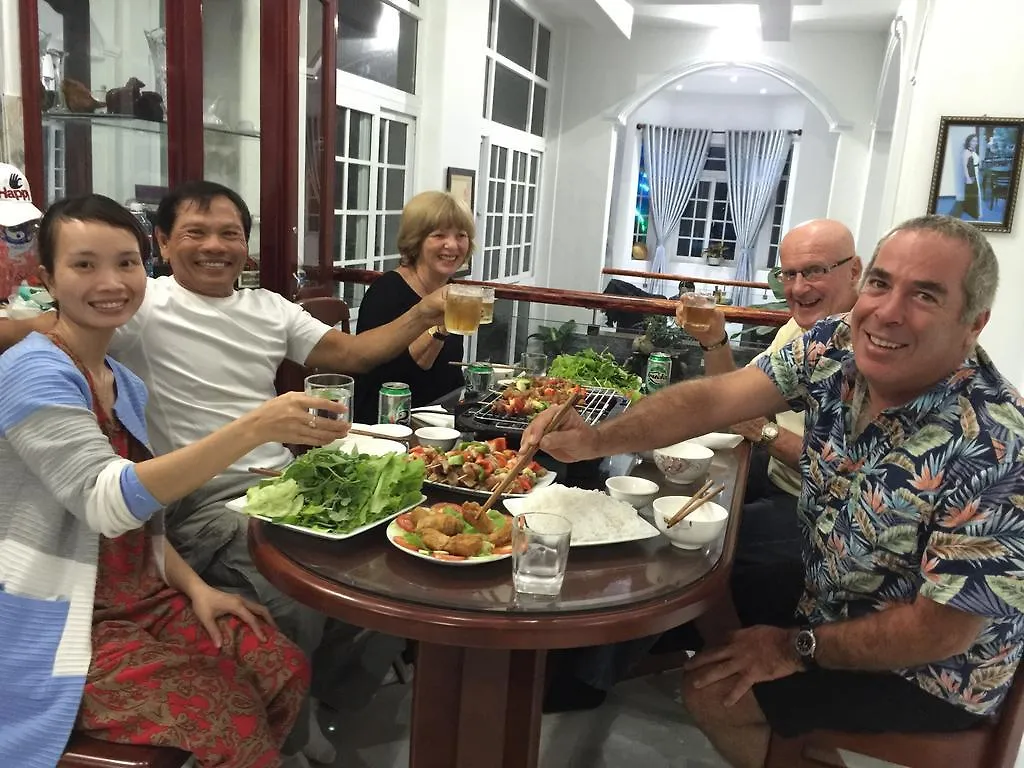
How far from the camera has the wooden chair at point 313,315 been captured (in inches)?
102

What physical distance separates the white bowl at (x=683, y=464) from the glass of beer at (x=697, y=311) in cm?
81

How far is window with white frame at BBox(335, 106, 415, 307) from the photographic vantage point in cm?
480

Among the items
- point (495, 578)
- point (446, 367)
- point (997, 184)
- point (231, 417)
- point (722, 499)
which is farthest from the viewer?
point (997, 184)

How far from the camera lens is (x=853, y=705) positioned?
144cm

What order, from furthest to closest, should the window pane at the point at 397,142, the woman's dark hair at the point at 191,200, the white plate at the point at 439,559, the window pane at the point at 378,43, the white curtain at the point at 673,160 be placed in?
the white curtain at the point at 673,160 → the window pane at the point at 397,142 → the window pane at the point at 378,43 → the woman's dark hair at the point at 191,200 → the white plate at the point at 439,559

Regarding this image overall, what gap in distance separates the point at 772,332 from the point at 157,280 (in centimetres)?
331

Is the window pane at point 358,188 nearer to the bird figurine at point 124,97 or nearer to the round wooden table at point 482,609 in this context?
the bird figurine at point 124,97

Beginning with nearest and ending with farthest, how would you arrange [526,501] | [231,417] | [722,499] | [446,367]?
[526,501], [722,499], [231,417], [446,367]

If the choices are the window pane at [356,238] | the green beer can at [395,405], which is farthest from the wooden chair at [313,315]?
the window pane at [356,238]

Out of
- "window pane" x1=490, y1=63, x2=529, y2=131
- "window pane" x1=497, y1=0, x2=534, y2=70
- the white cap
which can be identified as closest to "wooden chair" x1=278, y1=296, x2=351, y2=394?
the white cap

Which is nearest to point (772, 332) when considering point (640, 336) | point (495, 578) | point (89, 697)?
point (640, 336)

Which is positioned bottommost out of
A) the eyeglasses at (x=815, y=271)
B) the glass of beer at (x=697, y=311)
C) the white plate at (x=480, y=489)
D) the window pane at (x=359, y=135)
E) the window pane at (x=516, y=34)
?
the white plate at (x=480, y=489)

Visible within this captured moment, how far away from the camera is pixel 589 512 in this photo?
1448mm

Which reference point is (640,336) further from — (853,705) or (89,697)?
(89,697)
